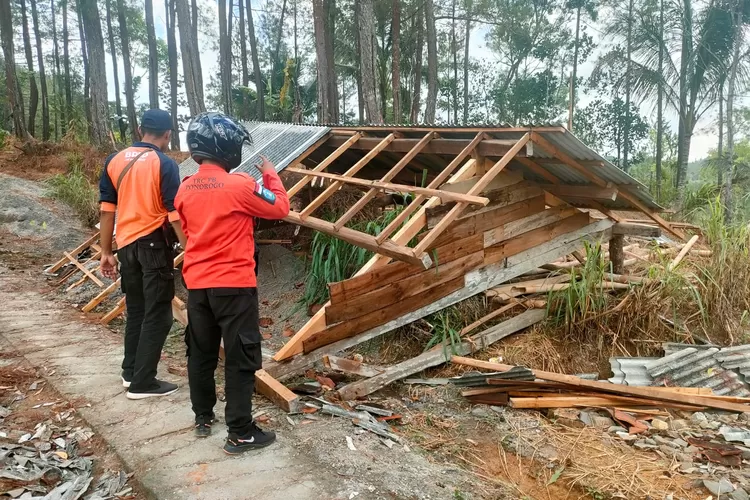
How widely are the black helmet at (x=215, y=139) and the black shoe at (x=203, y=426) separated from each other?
159 cm

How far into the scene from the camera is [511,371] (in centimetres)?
453

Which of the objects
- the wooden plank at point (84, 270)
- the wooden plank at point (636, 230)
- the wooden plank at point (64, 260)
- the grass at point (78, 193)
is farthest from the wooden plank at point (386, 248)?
the grass at point (78, 193)

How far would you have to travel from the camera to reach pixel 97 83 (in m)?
17.7

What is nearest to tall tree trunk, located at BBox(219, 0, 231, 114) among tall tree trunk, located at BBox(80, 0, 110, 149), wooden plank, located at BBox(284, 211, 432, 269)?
tall tree trunk, located at BBox(80, 0, 110, 149)

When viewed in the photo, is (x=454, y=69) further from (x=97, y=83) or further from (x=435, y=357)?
(x=435, y=357)

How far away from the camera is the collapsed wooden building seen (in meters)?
4.38

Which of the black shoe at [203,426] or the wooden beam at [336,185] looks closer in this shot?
the black shoe at [203,426]

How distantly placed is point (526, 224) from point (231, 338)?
13.0 ft

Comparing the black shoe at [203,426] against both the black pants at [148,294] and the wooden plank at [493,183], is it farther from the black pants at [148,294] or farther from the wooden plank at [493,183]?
the wooden plank at [493,183]

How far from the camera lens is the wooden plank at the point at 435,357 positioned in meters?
4.45

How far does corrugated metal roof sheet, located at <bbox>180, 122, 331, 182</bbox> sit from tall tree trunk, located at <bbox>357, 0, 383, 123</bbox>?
4032 millimetres

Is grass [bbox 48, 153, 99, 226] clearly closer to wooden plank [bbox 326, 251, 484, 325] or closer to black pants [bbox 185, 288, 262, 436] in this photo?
wooden plank [bbox 326, 251, 484, 325]

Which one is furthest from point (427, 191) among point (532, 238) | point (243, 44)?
point (243, 44)

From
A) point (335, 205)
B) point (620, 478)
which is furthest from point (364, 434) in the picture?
point (335, 205)
